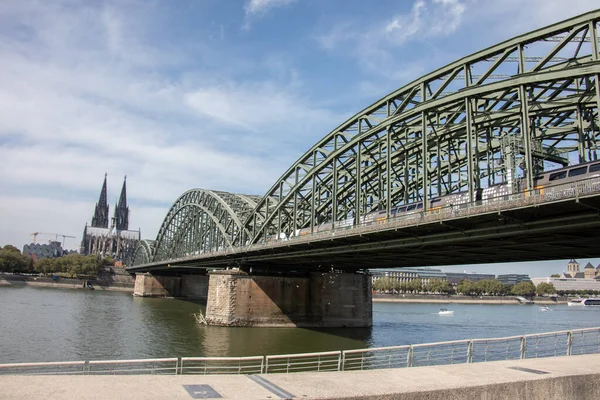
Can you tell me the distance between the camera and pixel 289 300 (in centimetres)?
5881

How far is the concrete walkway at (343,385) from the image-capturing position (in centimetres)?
696

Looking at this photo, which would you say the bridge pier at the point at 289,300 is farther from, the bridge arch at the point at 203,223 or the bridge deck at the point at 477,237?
the bridge arch at the point at 203,223

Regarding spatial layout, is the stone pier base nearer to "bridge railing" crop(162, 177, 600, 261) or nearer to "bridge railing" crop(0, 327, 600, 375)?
"bridge railing" crop(162, 177, 600, 261)

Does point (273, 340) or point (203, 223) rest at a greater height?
point (203, 223)

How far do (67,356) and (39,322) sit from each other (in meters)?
21.5

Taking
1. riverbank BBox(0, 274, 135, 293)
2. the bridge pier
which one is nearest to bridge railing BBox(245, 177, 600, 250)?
the bridge pier

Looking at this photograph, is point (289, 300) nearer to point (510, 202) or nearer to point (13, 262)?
point (510, 202)

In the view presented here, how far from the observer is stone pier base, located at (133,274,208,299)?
421ft

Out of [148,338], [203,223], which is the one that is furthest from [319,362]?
[203,223]

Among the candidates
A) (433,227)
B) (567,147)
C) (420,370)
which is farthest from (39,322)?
(567,147)

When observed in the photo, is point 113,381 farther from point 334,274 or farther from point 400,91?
point 334,274

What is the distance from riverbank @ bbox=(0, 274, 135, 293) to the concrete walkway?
153m

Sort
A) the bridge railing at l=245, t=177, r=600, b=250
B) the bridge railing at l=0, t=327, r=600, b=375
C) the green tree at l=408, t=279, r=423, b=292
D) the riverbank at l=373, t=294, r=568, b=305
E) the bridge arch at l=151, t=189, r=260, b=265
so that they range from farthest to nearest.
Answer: the green tree at l=408, t=279, r=423, b=292
the riverbank at l=373, t=294, r=568, b=305
the bridge arch at l=151, t=189, r=260, b=265
the bridge railing at l=245, t=177, r=600, b=250
the bridge railing at l=0, t=327, r=600, b=375

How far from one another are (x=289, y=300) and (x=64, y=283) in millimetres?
115870
